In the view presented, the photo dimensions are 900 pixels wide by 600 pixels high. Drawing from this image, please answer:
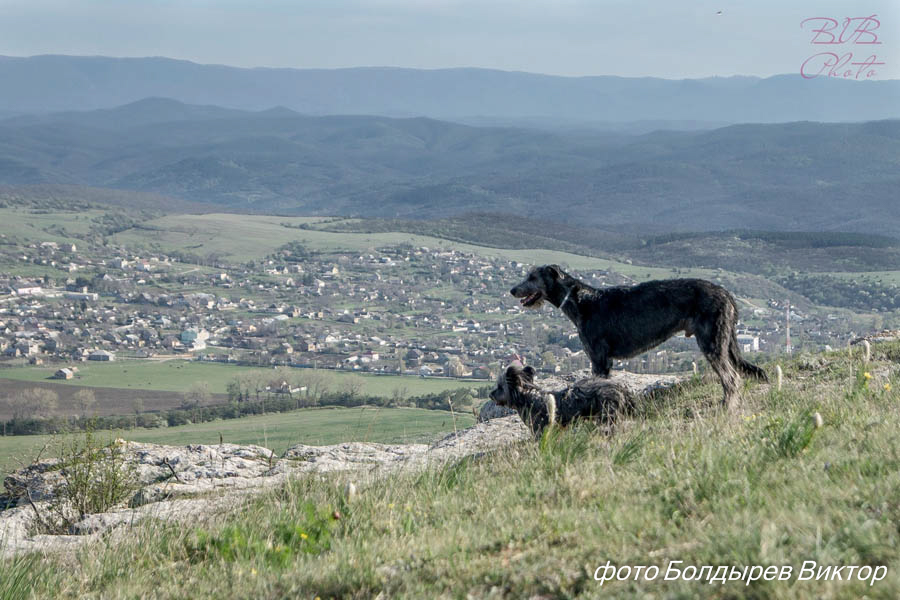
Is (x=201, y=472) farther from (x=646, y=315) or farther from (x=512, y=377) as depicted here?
(x=646, y=315)

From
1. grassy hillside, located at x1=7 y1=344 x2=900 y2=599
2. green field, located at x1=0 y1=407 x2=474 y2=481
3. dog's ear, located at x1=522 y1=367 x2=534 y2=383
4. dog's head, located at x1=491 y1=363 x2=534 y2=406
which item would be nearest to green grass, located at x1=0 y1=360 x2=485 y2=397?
green field, located at x1=0 y1=407 x2=474 y2=481

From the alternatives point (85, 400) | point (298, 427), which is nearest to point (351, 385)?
point (85, 400)

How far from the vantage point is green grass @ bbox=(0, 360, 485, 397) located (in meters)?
40.4

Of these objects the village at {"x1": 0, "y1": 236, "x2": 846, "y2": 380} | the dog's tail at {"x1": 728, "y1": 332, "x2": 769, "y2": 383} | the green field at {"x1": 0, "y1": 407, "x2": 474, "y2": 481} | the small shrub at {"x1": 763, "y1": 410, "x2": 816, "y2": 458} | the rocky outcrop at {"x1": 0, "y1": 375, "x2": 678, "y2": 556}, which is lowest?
the village at {"x1": 0, "y1": 236, "x2": 846, "y2": 380}

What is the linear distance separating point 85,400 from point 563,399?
3365 centimetres

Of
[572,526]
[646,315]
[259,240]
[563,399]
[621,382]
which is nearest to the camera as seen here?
[572,526]

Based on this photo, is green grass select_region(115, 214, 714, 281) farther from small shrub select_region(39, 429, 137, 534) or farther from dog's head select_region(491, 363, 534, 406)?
small shrub select_region(39, 429, 137, 534)

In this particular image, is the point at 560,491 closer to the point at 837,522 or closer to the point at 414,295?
the point at 837,522

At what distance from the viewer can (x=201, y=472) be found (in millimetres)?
9281

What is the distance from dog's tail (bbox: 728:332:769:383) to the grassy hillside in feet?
4.79

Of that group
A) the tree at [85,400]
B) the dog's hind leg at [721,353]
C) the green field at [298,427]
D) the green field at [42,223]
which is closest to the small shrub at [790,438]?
the dog's hind leg at [721,353]

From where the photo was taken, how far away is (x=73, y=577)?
5785 mm

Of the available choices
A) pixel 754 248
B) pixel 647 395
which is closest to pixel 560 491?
pixel 647 395

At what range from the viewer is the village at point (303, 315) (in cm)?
4974
